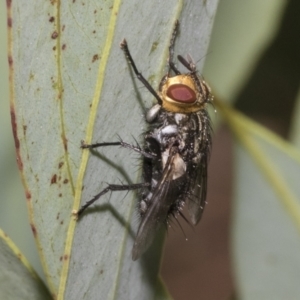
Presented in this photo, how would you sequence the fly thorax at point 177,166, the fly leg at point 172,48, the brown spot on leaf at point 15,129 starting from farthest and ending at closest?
1. the fly thorax at point 177,166
2. the fly leg at point 172,48
3. the brown spot on leaf at point 15,129

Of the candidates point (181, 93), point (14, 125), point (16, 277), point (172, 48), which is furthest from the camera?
point (181, 93)

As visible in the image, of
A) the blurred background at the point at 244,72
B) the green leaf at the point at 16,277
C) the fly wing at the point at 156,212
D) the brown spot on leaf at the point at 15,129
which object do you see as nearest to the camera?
the brown spot on leaf at the point at 15,129

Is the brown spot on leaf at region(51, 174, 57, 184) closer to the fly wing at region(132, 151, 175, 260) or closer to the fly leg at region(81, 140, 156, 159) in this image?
the fly leg at region(81, 140, 156, 159)

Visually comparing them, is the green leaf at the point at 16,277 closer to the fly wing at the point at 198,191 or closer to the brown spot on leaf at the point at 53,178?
the brown spot on leaf at the point at 53,178

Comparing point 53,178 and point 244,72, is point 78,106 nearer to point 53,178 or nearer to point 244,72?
point 53,178

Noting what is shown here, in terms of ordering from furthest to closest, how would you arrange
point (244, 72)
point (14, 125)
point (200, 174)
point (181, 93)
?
point (244, 72) → point (200, 174) → point (181, 93) → point (14, 125)

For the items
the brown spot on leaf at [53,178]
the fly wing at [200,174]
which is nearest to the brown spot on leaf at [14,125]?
the brown spot on leaf at [53,178]

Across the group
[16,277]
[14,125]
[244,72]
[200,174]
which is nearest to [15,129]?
[14,125]

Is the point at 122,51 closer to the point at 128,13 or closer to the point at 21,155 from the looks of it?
the point at 128,13
